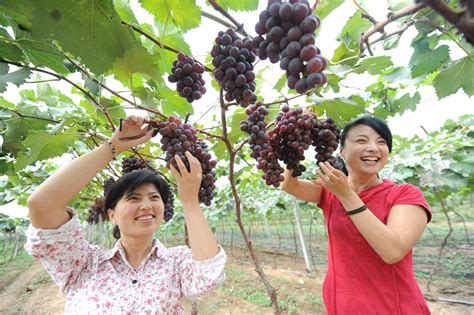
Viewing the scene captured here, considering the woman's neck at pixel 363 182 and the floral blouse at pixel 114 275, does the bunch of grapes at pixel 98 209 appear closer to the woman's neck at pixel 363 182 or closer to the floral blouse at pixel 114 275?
the floral blouse at pixel 114 275

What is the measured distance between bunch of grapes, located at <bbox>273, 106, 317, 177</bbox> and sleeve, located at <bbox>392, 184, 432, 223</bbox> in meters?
0.68

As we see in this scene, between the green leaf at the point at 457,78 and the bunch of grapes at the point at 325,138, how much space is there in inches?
22.5

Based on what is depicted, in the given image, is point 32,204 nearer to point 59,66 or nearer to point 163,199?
point 59,66

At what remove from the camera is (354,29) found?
5.33 feet

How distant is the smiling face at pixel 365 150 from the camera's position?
181cm

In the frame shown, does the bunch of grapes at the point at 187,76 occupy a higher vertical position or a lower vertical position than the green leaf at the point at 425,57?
lower

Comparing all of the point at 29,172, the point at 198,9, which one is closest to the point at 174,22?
the point at 198,9

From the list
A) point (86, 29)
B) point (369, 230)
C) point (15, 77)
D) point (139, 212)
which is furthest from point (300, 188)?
point (15, 77)

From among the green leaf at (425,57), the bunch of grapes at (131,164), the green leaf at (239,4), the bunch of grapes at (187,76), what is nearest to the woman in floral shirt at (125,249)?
the bunch of grapes at (187,76)

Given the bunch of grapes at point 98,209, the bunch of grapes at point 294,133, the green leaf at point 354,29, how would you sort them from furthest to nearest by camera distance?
the bunch of grapes at point 98,209
the green leaf at point 354,29
the bunch of grapes at point 294,133

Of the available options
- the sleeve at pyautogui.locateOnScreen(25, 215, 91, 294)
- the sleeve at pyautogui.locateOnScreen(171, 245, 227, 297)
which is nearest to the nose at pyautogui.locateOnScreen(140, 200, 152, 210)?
the sleeve at pyautogui.locateOnScreen(25, 215, 91, 294)

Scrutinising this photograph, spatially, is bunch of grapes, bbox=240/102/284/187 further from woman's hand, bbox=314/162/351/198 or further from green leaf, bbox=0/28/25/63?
green leaf, bbox=0/28/25/63

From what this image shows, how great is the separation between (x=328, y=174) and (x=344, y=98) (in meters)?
0.39

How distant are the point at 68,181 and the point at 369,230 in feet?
4.70
